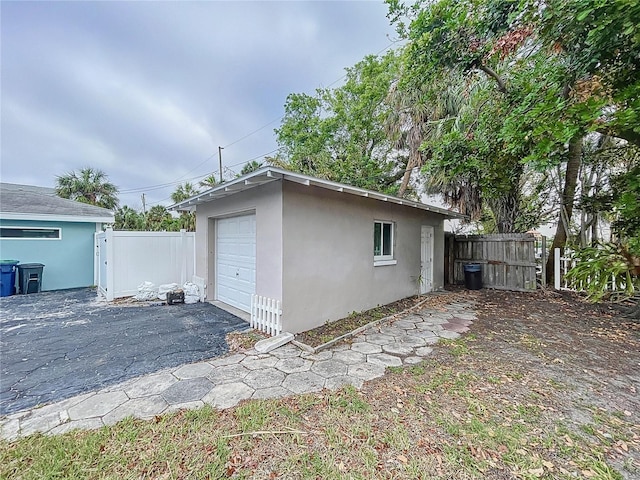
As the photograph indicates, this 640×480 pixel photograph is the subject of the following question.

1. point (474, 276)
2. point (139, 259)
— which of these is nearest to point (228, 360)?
point (139, 259)

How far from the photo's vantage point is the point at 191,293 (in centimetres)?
711

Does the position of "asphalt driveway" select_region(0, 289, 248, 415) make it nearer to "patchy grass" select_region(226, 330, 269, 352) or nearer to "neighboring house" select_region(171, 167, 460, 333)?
"patchy grass" select_region(226, 330, 269, 352)

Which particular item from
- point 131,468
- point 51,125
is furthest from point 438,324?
point 51,125

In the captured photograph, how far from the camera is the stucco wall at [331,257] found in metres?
4.79

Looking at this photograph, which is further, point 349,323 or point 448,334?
point 349,323

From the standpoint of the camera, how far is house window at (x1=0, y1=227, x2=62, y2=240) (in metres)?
8.41

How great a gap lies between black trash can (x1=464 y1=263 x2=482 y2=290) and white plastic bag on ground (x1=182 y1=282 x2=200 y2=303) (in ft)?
27.5

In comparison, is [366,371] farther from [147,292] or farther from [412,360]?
[147,292]

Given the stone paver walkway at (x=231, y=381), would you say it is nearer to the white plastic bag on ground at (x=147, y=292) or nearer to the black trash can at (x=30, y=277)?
the white plastic bag on ground at (x=147, y=292)

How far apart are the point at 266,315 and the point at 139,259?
5.24 metres

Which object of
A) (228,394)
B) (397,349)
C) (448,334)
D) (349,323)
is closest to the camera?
(228,394)

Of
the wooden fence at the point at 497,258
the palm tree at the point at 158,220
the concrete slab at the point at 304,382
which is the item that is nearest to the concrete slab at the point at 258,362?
the concrete slab at the point at 304,382

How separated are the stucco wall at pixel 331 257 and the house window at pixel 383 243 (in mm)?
154

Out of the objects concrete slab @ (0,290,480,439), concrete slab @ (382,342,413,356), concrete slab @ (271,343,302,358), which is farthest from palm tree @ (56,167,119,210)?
concrete slab @ (382,342,413,356)
